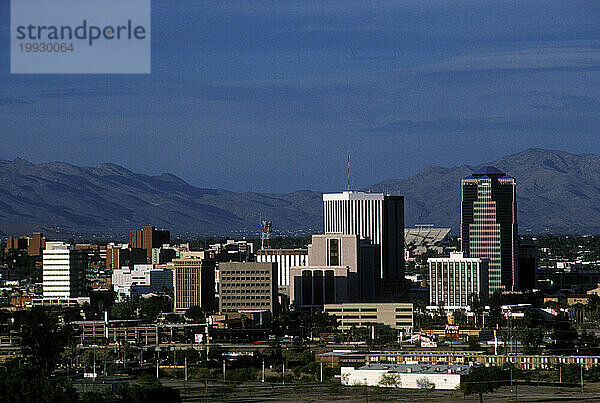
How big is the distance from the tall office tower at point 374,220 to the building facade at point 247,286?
28.5 m

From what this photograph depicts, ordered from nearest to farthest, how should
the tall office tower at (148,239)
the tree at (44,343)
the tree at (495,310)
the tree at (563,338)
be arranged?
1. the tree at (44,343)
2. the tree at (563,338)
3. the tree at (495,310)
4. the tall office tower at (148,239)

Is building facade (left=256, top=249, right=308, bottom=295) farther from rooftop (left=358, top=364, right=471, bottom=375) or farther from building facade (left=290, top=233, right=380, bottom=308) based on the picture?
rooftop (left=358, top=364, right=471, bottom=375)

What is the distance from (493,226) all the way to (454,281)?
14.7 meters

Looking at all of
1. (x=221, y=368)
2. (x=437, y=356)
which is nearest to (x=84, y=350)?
(x=221, y=368)

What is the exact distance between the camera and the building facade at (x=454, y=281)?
95.6m

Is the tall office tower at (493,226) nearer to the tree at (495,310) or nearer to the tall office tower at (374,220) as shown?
the tall office tower at (374,220)

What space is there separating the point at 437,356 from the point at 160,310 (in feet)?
123

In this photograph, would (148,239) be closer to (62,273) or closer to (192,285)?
(192,285)

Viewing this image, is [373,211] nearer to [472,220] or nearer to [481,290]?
[472,220]

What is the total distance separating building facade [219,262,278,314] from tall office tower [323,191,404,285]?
28520mm

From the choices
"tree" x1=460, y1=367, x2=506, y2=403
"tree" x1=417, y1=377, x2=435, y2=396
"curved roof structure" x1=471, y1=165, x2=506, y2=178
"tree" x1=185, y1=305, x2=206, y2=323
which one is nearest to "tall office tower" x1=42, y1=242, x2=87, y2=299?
"tree" x1=185, y1=305, x2=206, y2=323

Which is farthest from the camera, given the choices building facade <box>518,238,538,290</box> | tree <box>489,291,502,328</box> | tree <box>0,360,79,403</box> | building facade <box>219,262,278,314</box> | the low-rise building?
building facade <box>518,238,538,290</box>

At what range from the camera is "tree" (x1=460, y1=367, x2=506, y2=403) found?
47688 mm

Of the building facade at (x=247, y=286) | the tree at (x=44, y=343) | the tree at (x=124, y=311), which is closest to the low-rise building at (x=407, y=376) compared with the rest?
the tree at (x=44, y=343)
